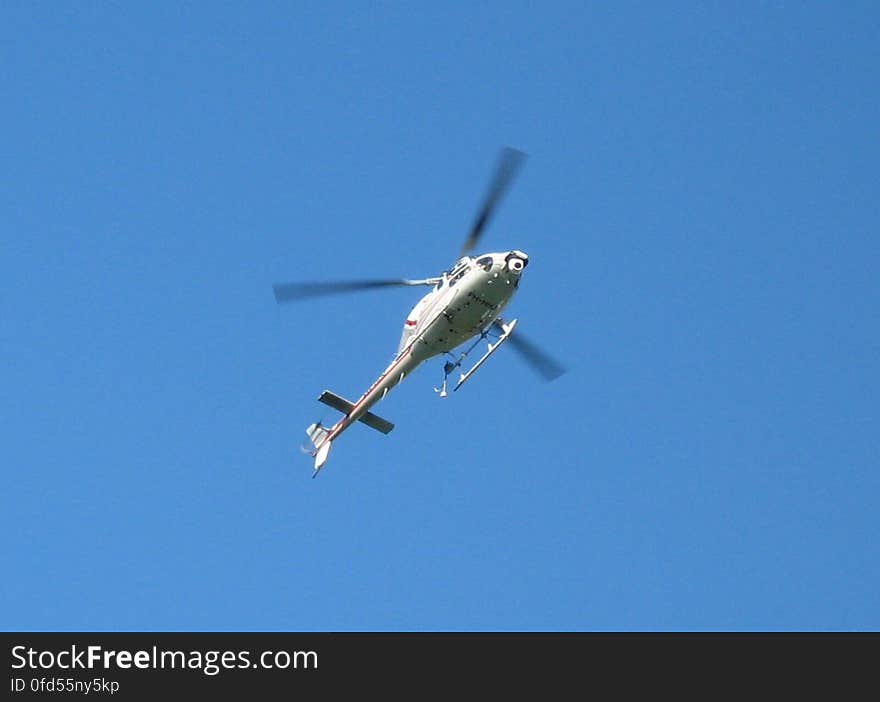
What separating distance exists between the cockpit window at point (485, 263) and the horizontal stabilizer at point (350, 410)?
6354mm

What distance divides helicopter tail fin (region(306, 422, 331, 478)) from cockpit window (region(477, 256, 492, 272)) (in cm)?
751

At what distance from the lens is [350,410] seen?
169 ft

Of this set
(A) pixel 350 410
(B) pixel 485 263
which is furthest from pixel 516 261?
(A) pixel 350 410

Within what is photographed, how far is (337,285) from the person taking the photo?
4856 cm

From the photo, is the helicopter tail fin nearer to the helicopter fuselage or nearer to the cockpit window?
the helicopter fuselage

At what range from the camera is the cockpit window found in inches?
1854

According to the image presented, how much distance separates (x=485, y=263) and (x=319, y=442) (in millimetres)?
8017

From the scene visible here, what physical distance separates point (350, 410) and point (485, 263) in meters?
6.65

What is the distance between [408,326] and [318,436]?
4538mm

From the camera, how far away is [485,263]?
155 feet

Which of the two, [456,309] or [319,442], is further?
[319,442]

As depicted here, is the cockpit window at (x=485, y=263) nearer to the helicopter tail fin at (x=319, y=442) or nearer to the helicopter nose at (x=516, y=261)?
the helicopter nose at (x=516, y=261)

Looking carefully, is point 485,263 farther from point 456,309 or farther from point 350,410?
point 350,410
